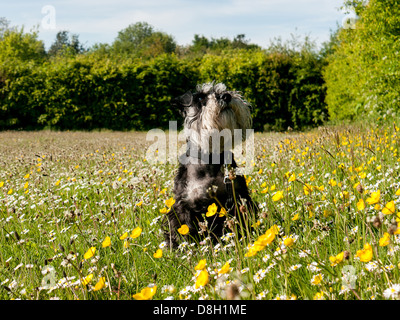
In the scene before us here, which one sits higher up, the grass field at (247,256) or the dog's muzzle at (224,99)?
the dog's muzzle at (224,99)

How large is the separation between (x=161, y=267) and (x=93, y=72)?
677 inches

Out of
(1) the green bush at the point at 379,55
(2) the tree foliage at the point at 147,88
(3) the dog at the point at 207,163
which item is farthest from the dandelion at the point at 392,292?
(2) the tree foliage at the point at 147,88

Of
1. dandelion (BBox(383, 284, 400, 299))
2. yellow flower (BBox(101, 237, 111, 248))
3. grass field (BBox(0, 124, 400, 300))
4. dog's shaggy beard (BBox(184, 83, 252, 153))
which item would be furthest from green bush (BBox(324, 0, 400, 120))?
yellow flower (BBox(101, 237, 111, 248))

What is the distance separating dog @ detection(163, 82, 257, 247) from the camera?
337 cm

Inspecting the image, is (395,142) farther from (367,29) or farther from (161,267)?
(367,29)

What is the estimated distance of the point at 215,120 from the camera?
11.6 ft

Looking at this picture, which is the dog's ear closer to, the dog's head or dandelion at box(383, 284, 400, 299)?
the dog's head

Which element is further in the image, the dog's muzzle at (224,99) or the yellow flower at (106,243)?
the dog's muzzle at (224,99)

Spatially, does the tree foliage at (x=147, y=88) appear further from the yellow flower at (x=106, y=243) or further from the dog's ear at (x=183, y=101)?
the yellow flower at (x=106, y=243)

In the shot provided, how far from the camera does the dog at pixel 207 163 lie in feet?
11.1
